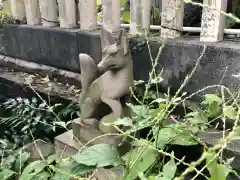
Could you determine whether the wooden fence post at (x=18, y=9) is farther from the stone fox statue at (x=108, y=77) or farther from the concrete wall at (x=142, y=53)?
the stone fox statue at (x=108, y=77)

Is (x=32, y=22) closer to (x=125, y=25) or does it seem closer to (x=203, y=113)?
(x=125, y=25)

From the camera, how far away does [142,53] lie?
197 cm

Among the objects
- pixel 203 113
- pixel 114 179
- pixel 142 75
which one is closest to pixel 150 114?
pixel 203 113

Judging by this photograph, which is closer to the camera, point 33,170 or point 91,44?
→ point 33,170

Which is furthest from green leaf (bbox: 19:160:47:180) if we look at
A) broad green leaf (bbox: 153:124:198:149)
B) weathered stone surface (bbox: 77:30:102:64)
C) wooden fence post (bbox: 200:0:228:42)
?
wooden fence post (bbox: 200:0:228:42)

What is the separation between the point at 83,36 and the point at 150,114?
1233 millimetres

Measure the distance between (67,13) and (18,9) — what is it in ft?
2.19

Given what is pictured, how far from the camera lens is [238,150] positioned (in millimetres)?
1360

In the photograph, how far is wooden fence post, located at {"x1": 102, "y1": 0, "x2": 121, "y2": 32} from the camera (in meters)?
2.01

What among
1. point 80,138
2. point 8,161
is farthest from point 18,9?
point 80,138

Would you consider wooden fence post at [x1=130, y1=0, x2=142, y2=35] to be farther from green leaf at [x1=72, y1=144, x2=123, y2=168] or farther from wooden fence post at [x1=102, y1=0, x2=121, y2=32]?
green leaf at [x1=72, y1=144, x2=123, y2=168]

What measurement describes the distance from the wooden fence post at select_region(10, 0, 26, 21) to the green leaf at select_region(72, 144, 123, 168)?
2.06 metres

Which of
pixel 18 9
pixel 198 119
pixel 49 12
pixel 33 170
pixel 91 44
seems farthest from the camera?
pixel 18 9

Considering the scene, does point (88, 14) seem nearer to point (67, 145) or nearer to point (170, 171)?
point (67, 145)
